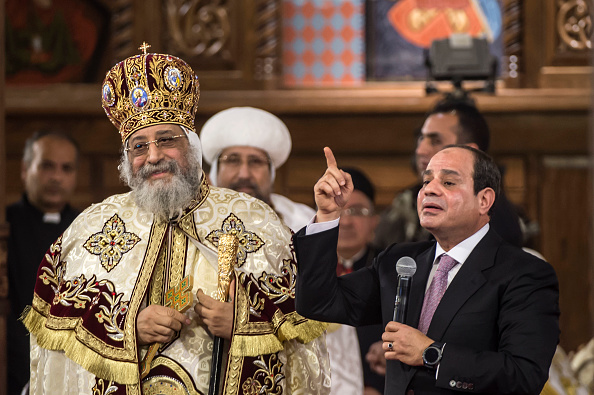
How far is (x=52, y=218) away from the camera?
21.7ft

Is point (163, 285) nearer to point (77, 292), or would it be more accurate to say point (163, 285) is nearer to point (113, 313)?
point (113, 313)


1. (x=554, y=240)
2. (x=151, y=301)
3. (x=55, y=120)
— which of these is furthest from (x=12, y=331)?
(x=554, y=240)

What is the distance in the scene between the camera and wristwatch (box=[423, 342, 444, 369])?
3215mm

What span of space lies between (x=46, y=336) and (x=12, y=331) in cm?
230

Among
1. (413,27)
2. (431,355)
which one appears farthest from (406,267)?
(413,27)

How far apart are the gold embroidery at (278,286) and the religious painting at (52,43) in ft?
17.5

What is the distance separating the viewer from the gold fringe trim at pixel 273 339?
3.80 meters

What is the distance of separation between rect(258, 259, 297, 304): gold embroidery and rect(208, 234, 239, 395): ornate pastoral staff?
0.61 feet

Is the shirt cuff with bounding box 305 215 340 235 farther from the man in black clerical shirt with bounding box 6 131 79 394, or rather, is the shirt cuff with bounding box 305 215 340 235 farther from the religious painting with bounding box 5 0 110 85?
the religious painting with bounding box 5 0 110 85

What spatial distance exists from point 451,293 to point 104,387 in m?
1.42

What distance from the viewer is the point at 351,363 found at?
207 inches

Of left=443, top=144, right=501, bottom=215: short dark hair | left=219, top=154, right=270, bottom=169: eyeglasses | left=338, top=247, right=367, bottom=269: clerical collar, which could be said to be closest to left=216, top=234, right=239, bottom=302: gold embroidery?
left=443, top=144, right=501, bottom=215: short dark hair

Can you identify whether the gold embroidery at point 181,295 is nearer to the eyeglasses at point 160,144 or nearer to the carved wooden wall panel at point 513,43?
the eyeglasses at point 160,144

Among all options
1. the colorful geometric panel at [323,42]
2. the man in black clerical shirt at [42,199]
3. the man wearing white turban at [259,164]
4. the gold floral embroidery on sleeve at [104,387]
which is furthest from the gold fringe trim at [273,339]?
the colorful geometric panel at [323,42]
